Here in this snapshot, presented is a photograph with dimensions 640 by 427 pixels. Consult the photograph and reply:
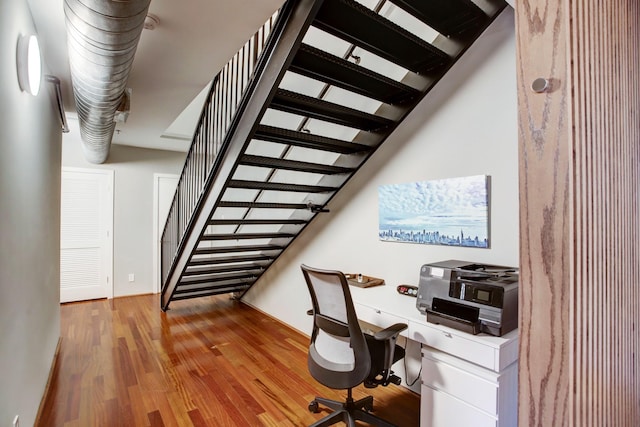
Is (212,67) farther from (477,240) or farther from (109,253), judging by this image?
(109,253)

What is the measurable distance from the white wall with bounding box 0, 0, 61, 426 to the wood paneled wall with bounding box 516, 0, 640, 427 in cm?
196

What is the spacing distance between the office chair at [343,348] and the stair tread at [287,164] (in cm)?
87

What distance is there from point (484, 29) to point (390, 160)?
41.5 inches

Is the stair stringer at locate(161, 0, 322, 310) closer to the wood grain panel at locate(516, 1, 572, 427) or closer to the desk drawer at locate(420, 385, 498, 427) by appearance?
the wood grain panel at locate(516, 1, 572, 427)

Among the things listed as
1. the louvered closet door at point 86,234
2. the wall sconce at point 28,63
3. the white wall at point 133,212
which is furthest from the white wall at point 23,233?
the white wall at point 133,212

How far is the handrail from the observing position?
2.24 m

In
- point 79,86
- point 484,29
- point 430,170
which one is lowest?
point 430,170

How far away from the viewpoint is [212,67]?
2.52 m

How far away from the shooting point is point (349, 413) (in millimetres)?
2029

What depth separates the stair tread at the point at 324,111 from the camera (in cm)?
194

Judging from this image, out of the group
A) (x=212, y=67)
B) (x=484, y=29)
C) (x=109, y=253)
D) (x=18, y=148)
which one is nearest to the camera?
(x=18, y=148)

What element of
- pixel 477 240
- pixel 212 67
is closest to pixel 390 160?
pixel 477 240

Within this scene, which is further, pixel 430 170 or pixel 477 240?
pixel 430 170

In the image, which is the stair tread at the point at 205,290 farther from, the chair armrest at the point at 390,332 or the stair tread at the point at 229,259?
the chair armrest at the point at 390,332
